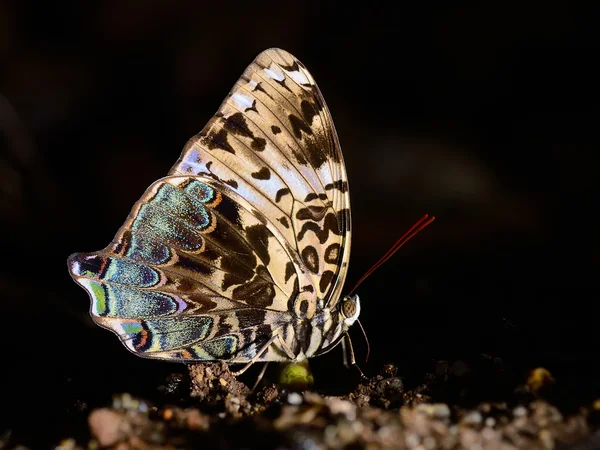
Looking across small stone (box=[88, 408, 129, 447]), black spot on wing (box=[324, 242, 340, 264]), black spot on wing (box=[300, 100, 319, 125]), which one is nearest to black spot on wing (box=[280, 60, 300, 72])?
black spot on wing (box=[300, 100, 319, 125])

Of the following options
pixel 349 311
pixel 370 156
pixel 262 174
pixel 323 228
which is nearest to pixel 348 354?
pixel 349 311

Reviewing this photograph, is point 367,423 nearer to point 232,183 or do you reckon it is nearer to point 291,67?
point 232,183

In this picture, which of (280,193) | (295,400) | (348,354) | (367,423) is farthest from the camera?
(348,354)

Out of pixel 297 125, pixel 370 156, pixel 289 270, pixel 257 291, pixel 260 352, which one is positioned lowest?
pixel 260 352

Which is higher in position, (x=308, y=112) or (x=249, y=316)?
(x=308, y=112)

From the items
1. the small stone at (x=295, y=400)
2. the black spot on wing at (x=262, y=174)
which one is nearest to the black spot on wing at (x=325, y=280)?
the black spot on wing at (x=262, y=174)

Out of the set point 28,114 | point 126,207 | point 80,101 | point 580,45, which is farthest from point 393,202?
point 28,114

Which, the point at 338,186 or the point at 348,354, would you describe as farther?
the point at 348,354

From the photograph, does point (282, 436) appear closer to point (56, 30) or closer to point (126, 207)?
point (126, 207)
